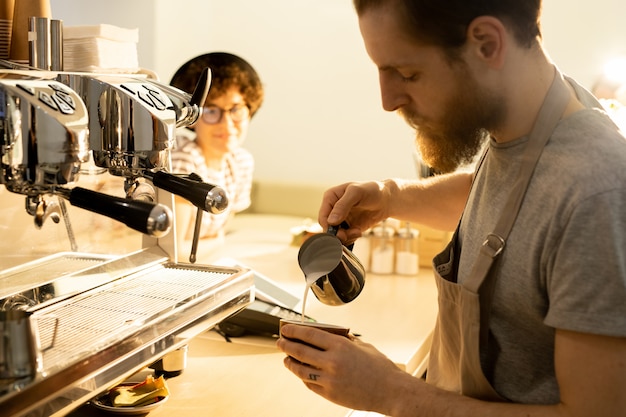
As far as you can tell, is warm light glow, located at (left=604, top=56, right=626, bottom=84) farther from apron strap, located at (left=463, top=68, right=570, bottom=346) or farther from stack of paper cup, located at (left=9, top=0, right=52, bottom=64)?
stack of paper cup, located at (left=9, top=0, right=52, bottom=64)

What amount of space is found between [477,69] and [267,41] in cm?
316

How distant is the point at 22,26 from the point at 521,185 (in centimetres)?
81

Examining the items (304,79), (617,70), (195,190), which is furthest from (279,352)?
(304,79)

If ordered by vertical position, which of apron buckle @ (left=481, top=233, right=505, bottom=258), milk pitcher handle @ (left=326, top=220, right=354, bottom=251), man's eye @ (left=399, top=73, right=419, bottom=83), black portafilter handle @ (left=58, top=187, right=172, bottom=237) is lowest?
milk pitcher handle @ (left=326, top=220, right=354, bottom=251)

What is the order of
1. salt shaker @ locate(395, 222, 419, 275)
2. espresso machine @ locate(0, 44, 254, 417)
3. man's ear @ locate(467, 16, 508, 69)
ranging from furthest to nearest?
salt shaker @ locate(395, 222, 419, 275)
man's ear @ locate(467, 16, 508, 69)
espresso machine @ locate(0, 44, 254, 417)

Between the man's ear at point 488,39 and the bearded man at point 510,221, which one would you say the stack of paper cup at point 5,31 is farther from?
the man's ear at point 488,39

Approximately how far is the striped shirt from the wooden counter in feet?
0.80

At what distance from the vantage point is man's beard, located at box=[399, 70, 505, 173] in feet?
3.37

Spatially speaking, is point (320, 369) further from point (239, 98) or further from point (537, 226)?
point (239, 98)

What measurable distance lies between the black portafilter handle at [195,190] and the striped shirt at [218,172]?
1.31 metres

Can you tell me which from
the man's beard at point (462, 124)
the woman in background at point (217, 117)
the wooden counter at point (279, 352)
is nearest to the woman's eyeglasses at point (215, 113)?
the woman in background at point (217, 117)

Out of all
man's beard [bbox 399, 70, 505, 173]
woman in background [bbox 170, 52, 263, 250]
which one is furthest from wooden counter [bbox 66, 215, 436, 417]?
man's beard [bbox 399, 70, 505, 173]

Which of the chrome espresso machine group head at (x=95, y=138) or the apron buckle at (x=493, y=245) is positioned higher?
the chrome espresso machine group head at (x=95, y=138)

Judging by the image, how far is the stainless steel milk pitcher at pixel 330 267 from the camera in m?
1.23
